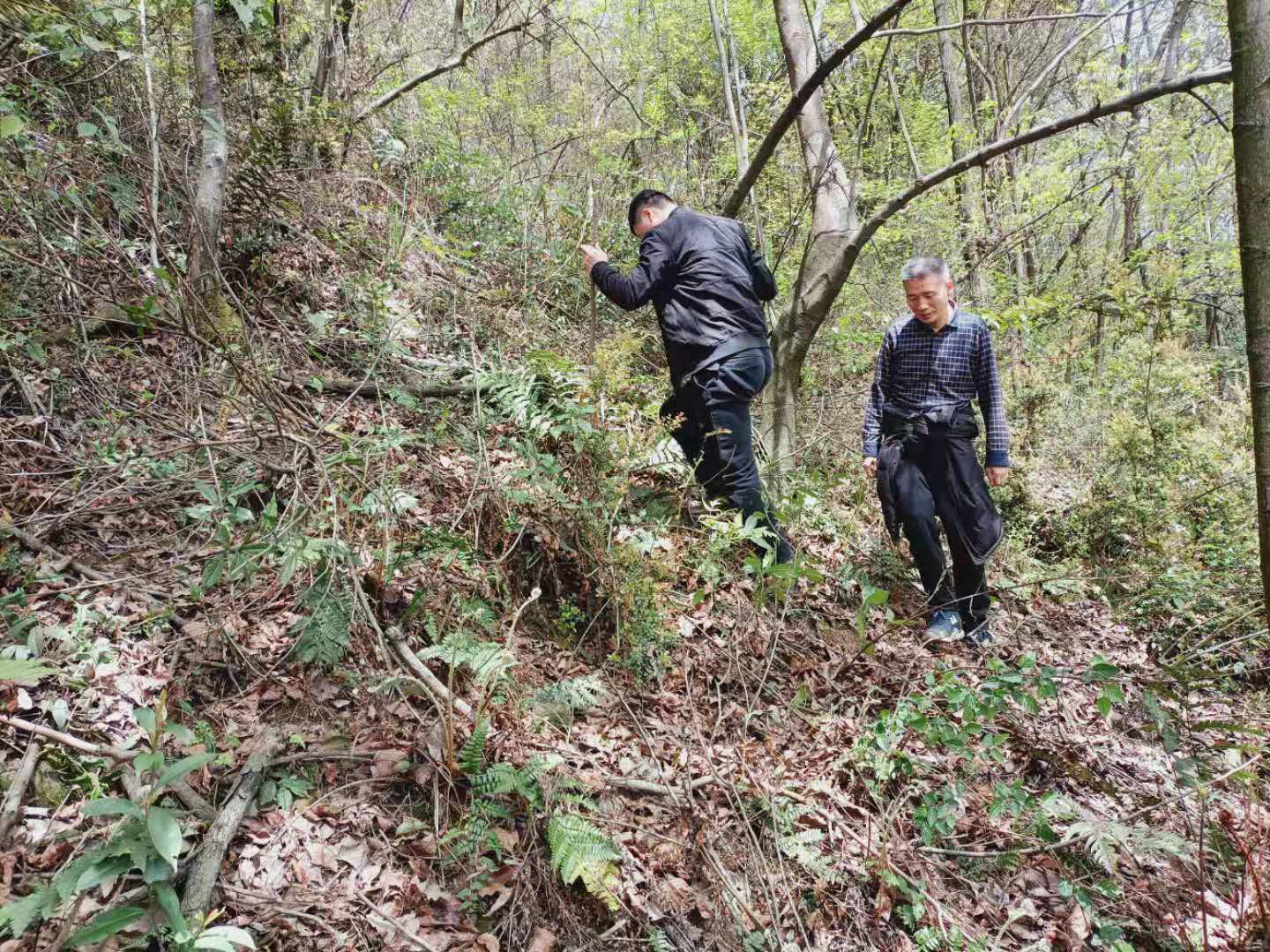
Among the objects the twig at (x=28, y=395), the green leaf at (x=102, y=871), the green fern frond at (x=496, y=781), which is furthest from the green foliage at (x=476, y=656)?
the twig at (x=28, y=395)

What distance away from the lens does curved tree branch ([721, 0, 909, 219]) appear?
3.15m

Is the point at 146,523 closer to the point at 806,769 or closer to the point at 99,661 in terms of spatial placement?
the point at 99,661

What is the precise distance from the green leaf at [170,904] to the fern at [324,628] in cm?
98

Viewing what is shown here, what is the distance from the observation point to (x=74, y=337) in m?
3.52

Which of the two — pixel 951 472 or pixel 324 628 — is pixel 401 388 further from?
pixel 951 472

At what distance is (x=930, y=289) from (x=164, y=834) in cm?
413

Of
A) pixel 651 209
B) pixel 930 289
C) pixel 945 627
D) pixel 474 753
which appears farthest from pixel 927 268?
pixel 474 753

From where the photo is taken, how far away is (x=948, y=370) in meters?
3.85

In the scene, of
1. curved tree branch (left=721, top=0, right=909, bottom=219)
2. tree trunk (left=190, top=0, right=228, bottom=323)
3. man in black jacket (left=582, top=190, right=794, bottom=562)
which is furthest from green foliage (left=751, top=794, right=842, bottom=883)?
tree trunk (left=190, top=0, right=228, bottom=323)

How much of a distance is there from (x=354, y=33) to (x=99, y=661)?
622cm

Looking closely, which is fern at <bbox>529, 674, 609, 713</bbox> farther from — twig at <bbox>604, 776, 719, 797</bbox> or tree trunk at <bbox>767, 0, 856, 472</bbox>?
tree trunk at <bbox>767, 0, 856, 472</bbox>

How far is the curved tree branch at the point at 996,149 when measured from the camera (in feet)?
9.12

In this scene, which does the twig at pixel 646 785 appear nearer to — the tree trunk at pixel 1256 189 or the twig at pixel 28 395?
the tree trunk at pixel 1256 189

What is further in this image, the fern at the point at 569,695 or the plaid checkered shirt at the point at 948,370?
the plaid checkered shirt at the point at 948,370
